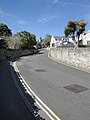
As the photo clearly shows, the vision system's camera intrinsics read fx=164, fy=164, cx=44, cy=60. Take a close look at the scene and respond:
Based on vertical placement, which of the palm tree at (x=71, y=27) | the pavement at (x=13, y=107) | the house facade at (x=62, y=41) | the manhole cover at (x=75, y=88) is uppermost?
the palm tree at (x=71, y=27)

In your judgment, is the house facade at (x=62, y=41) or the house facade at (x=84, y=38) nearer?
the house facade at (x=84, y=38)

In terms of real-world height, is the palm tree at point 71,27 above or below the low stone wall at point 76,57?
above

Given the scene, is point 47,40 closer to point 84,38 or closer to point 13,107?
point 84,38

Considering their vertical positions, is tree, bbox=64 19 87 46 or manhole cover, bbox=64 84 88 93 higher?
tree, bbox=64 19 87 46

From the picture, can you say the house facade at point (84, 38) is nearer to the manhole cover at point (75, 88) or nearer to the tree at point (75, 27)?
the tree at point (75, 27)

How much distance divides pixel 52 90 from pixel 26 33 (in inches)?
2190

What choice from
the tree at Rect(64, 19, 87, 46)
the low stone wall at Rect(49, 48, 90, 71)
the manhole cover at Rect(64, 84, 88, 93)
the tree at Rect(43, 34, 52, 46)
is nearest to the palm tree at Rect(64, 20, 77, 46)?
the tree at Rect(64, 19, 87, 46)

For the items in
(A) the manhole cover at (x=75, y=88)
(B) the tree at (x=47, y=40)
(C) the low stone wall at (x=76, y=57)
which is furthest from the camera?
(B) the tree at (x=47, y=40)

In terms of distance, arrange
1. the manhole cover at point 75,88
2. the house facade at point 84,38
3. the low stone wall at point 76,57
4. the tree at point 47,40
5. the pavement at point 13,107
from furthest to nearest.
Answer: the tree at point 47,40
the house facade at point 84,38
the low stone wall at point 76,57
the manhole cover at point 75,88
the pavement at point 13,107

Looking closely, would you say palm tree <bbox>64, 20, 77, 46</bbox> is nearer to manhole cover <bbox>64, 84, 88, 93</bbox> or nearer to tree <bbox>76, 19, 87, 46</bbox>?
tree <bbox>76, 19, 87, 46</bbox>

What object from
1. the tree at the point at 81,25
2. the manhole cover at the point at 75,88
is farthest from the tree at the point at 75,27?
the manhole cover at the point at 75,88

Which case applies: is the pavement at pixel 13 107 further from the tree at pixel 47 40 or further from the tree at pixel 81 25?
the tree at pixel 47 40

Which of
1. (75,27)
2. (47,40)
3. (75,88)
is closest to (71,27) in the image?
(75,27)

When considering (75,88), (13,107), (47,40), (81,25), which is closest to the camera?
(13,107)
